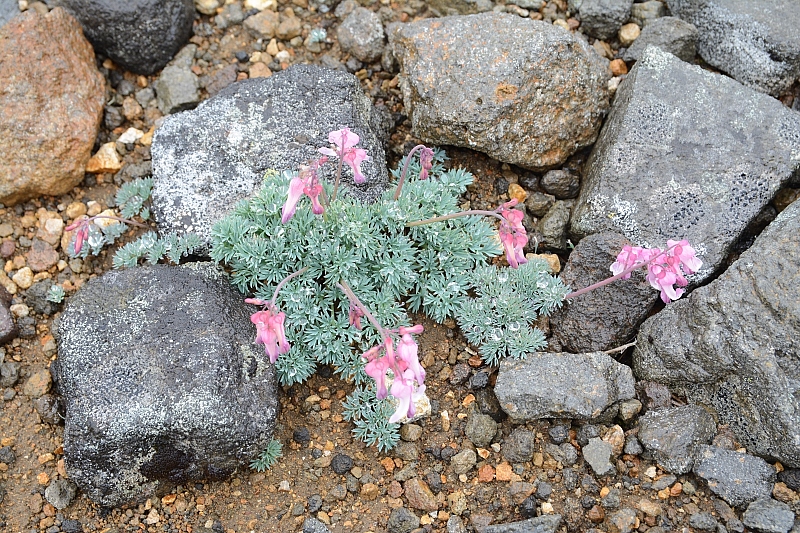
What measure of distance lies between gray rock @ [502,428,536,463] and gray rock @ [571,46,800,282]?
1.41m

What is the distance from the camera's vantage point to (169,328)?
4352 millimetres

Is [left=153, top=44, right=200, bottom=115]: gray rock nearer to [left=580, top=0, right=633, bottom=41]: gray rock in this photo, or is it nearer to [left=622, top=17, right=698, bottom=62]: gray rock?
[left=580, top=0, right=633, bottom=41]: gray rock

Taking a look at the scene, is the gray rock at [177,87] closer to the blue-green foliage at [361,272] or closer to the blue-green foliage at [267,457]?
the blue-green foliage at [361,272]


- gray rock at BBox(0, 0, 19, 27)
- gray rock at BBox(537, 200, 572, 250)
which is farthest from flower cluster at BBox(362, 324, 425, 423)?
gray rock at BBox(0, 0, 19, 27)

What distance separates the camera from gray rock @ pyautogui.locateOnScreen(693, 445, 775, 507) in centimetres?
404

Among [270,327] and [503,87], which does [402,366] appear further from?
[503,87]

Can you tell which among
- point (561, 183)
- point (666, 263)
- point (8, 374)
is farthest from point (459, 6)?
point (8, 374)

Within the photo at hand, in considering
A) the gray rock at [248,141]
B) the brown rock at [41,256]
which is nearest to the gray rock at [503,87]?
the gray rock at [248,141]

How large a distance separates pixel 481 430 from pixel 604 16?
329cm

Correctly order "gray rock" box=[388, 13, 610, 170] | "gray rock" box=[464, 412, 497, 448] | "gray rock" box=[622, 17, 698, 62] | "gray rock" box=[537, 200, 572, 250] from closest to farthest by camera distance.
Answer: "gray rock" box=[464, 412, 497, 448] < "gray rock" box=[388, 13, 610, 170] < "gray rock" box=[537, 200, 572, 250] < "gray rock" box=[622, 17, 698, 62]

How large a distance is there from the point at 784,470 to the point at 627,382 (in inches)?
36.2

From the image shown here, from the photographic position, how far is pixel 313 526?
161 inches

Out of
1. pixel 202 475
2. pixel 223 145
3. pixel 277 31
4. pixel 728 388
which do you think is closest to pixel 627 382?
pixel 728 388

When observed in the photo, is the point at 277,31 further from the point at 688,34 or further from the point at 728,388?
the point at 728,388
